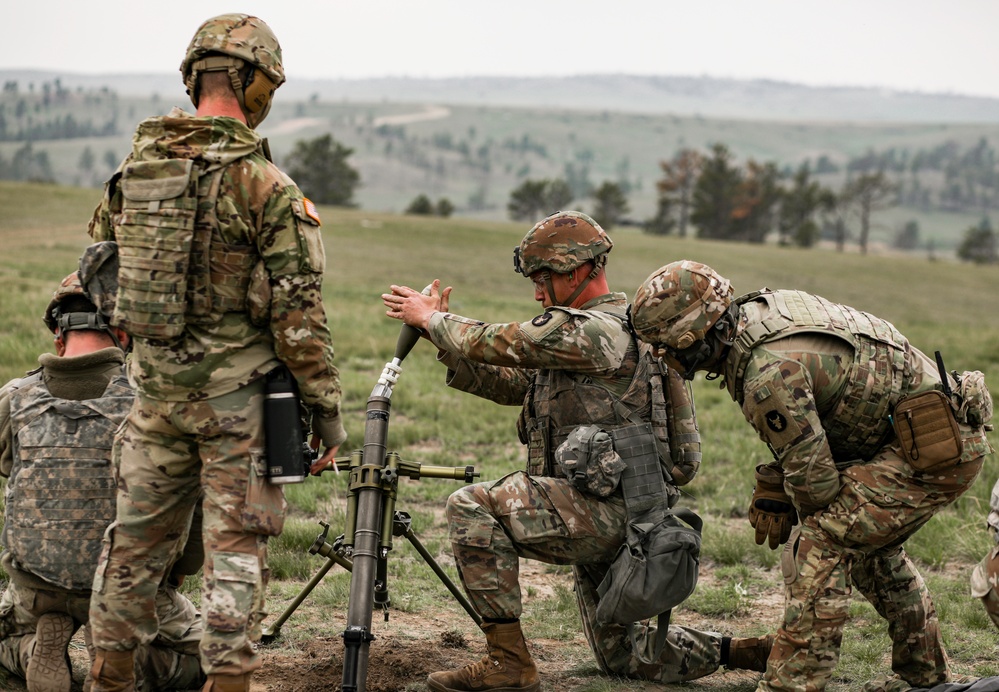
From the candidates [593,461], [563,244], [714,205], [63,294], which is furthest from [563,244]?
[714,205]

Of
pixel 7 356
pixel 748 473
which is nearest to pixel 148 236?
pixel 748 473

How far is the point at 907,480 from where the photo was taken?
488cm

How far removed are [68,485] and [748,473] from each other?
644 cm

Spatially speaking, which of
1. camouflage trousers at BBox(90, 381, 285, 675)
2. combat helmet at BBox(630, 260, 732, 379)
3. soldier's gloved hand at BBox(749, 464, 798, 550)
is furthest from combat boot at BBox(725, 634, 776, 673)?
camouflage trousers at BBox(90, 381, 285, 675)

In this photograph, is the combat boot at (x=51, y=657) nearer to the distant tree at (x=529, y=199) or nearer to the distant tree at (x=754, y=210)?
the distant tree at (x=529, y=199)

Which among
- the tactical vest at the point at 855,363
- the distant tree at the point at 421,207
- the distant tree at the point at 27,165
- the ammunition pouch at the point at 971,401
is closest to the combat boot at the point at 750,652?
the tactical vest at the point at 855,363

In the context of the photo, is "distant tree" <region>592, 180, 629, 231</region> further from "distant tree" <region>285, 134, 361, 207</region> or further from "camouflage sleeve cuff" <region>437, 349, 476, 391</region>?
"camouflage sleeve cuff" <region>437, 349, 476, 391</region>

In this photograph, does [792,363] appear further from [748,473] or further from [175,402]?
[748,473]

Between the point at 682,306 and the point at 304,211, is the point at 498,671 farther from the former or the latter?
the point at 304,211

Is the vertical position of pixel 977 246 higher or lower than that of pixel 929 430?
lower

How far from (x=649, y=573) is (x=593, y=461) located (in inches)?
22.6

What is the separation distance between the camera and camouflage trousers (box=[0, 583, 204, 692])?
4969 millimetres

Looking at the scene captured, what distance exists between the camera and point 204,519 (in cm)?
441

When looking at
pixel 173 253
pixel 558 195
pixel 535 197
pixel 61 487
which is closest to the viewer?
pixel 173 253
